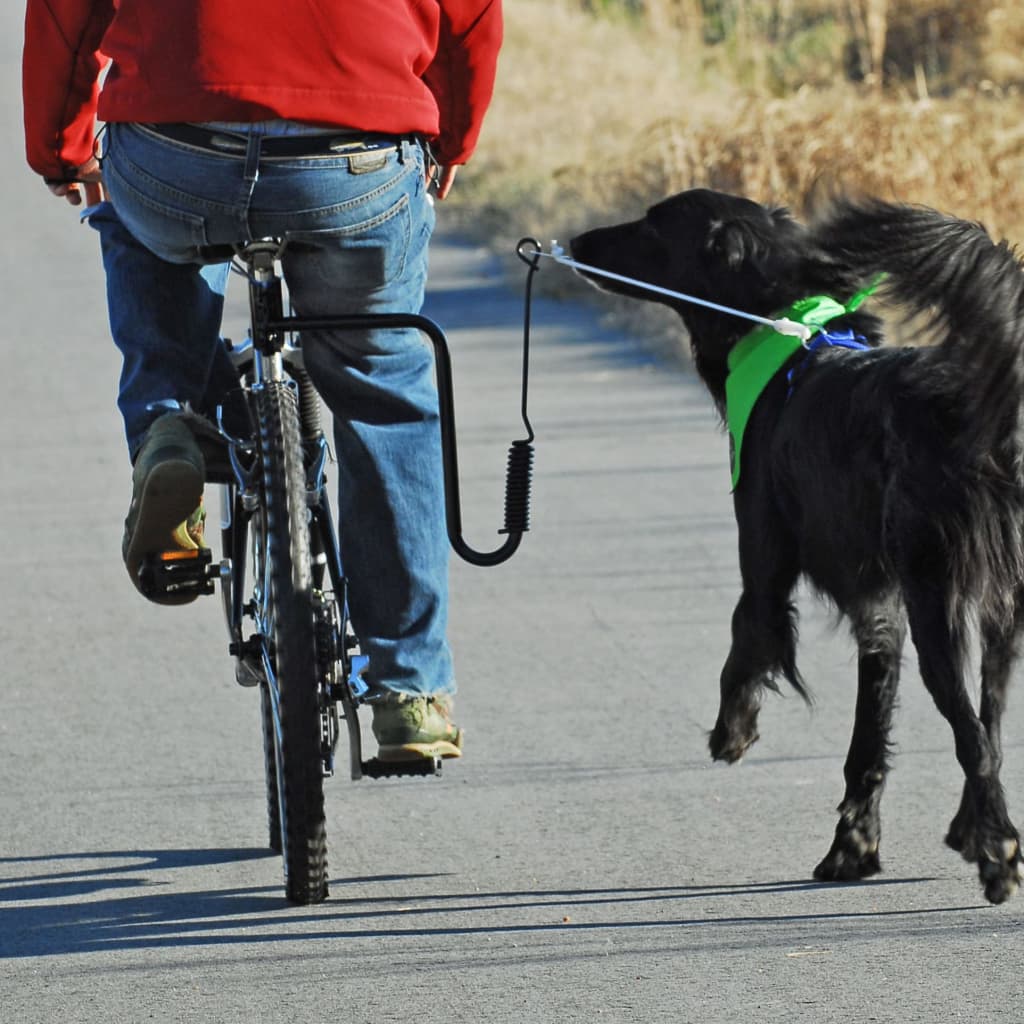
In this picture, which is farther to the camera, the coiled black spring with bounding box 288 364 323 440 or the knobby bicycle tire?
the coiled black spring with bounding box 288 364 323 440

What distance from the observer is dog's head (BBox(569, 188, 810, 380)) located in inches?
180

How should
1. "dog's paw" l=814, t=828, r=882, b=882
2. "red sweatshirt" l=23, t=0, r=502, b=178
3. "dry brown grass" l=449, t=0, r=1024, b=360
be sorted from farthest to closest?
"dry brown grass" l=449, t=0, r=1024, b=360 → "dog's paw" l=814, t=828, r=882, b=882 → "red sweatshirt" l=23, t=0, r=502, b=178

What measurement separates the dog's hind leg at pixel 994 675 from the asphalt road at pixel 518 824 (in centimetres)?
17

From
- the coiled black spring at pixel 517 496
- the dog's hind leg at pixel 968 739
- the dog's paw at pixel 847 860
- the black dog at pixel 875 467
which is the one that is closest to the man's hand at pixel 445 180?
the coiled black spring at pixel 517 496

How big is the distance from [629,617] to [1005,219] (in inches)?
194

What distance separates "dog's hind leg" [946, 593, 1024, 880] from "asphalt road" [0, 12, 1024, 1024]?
0.17 meters

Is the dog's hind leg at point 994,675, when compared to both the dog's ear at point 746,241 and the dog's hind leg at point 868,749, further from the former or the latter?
the dog's ear at point 746,241

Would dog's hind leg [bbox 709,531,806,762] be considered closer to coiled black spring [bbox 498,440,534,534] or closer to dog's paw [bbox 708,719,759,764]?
dog's paw [bbox 708,719,759,764]

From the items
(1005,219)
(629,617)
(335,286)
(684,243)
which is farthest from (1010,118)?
(335,286)

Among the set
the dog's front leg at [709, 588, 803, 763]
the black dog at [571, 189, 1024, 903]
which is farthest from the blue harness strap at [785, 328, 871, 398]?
the dog's front leg at [709, 588, 803, 763]

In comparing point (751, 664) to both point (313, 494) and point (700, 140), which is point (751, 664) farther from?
point (700, 140)

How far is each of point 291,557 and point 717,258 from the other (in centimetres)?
164

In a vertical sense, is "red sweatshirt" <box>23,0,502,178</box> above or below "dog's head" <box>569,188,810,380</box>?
above

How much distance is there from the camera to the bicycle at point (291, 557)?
3430mm
